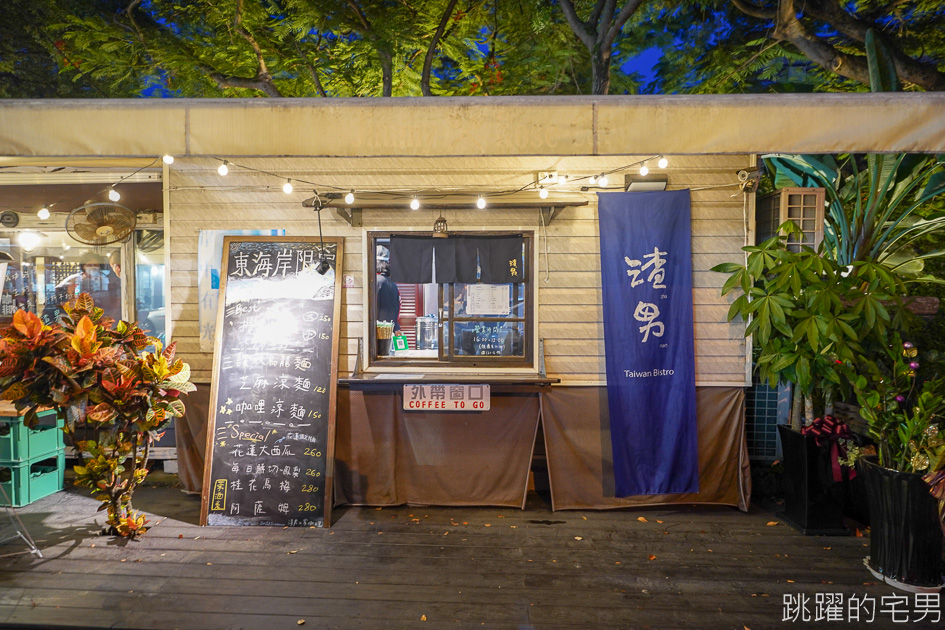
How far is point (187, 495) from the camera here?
547 centimetres

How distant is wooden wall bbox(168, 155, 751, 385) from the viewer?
17.0 feet

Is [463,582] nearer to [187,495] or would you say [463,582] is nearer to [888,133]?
[187,495]

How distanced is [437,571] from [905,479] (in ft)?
11.8

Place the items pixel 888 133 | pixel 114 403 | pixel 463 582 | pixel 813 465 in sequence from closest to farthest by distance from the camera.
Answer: pixel 888 133 → pixel 463 582 → pixel 114 403 → pixel 813 465

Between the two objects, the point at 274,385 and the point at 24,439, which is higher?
the point at 274,385

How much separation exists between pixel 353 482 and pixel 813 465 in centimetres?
450

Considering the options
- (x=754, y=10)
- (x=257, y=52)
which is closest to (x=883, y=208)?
(x=754, y=10)

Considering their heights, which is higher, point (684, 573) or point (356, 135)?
point (356, 135)

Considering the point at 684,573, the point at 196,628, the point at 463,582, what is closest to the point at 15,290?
the point at 196,628

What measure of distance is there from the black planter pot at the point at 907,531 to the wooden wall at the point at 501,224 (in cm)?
164

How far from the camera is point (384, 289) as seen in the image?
551cm

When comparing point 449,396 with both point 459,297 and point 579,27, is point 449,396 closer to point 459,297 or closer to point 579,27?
point 459,297

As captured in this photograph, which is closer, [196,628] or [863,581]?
[196,628]

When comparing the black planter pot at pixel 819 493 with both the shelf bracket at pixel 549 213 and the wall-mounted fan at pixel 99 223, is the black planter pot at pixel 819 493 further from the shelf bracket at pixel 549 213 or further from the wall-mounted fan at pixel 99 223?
the wall-mounted fan at pixel 99 223
